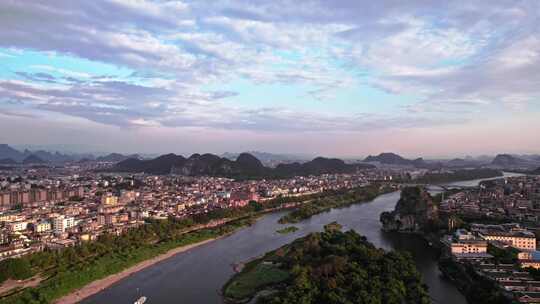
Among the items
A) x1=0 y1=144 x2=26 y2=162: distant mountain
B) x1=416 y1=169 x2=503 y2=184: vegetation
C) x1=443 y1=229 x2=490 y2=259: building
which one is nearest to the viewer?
x1=443 y1=229 x2=490 y2=259: building

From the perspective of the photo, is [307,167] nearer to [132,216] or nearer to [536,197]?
[536,197]

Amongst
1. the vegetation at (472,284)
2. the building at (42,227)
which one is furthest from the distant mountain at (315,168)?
the vegetation at (472,284)

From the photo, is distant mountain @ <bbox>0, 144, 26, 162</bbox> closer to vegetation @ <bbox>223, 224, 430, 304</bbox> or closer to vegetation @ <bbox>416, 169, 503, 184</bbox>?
vegetation @ <bbox>416, 169, 503, 184</bbox>

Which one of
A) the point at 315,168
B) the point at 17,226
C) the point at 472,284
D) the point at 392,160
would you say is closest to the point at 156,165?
the point at 315,168

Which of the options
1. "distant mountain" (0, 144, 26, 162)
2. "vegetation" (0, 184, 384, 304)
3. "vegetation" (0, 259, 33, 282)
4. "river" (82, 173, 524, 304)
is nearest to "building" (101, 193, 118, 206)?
"vegetation" (0, 184, 384, 304)

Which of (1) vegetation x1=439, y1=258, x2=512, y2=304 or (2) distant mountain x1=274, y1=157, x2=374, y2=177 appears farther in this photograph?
(2) distant mountain x1=274, y1=157, x2=374, y2=177

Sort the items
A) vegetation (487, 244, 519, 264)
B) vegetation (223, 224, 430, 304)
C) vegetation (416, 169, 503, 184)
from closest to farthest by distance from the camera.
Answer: vegetation (223, 224, 430, 304)
vegetation (487, 244, 519, 264)
vegetation (416, 169, 503, 184)

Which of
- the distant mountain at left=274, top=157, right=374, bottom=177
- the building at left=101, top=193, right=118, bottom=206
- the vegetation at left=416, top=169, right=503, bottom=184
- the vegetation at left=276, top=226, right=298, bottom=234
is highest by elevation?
the distant mountain at left=274, top=157, right=374, bottom=177
